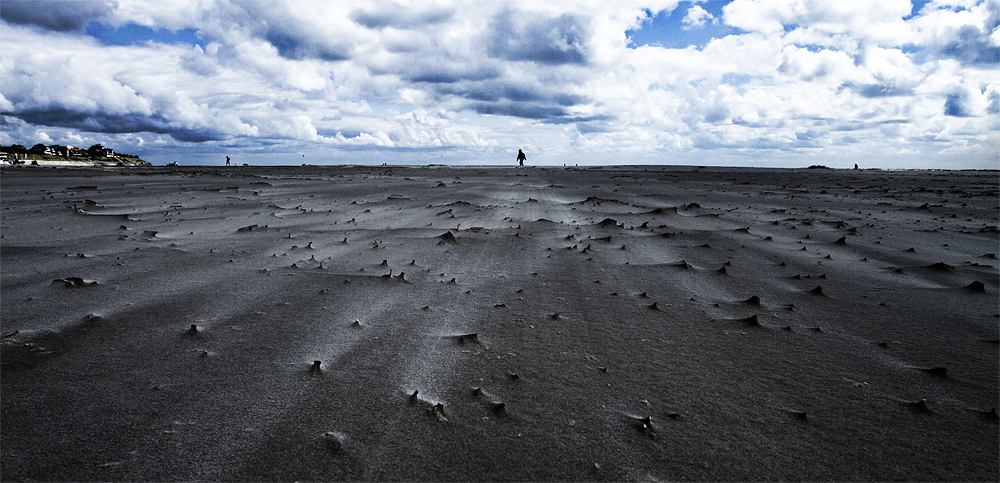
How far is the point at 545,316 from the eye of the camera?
3.71 meters

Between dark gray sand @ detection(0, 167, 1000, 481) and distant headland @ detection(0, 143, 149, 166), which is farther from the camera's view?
distant headland @ detection(0, 143, 149, 166)

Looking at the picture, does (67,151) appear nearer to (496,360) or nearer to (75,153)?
(75,153)

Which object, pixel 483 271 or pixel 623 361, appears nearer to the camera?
pixel 623 361

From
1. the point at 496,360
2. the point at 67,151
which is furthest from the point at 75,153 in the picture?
the point at 496,360

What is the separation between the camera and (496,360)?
2.93 metres

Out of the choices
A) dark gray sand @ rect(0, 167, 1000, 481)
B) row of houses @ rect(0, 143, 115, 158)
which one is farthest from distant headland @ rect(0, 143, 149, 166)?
dark gray sand @ rect(0, 167, 1000, 481)

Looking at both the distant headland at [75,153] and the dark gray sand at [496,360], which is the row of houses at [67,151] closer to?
the distant headland at [75,153]

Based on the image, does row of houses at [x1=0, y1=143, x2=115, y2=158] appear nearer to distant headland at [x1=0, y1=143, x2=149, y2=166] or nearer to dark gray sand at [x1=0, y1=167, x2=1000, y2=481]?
distant headland at [x1=0, y1=143, x2=149, y2=166]

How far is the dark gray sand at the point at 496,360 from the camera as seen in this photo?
2057 millimetres

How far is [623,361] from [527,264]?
98.9 inches

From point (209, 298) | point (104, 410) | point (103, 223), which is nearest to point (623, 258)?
point (209, 298)

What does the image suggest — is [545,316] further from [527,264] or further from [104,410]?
[104,410]

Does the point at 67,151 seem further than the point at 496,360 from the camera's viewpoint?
Yes

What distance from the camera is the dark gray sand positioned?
206 centimetres
